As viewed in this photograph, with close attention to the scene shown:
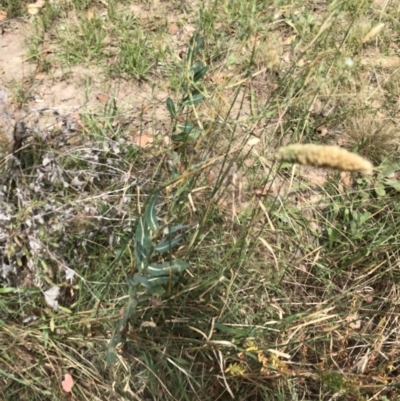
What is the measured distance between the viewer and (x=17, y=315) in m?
1.85

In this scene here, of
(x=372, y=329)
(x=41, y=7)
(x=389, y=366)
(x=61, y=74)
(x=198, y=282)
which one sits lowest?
(x=372, y=329)

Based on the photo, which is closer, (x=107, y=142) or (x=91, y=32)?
(x=107, y=142)

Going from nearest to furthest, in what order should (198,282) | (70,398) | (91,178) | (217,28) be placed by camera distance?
(198,282), (70,398), (91,178), (217,28)

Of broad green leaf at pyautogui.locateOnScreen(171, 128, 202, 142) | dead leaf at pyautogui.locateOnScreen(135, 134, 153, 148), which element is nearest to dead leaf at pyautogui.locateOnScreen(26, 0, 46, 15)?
dead leaf at pyautogui.locateOnScreen(135, 134, 153, 148)

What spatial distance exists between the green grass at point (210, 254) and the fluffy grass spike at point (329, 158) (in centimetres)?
48

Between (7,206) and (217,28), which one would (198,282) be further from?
(217,28)

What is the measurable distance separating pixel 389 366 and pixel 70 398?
113 cm

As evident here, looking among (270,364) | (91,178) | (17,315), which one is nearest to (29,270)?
(17,315)

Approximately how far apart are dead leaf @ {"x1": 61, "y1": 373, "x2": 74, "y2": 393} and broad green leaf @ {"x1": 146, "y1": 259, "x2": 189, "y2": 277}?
0.62 metres

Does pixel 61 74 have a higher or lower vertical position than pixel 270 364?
higher

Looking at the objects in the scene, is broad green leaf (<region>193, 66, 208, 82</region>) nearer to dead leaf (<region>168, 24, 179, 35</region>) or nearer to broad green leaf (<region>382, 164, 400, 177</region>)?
broad green leaf (<region>382, 164, 400, 177</region>)

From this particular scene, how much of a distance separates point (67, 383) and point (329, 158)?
1377mm

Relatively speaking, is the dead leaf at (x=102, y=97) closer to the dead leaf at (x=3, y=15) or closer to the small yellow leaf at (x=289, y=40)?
the dead leaf at (x=3, y=15)

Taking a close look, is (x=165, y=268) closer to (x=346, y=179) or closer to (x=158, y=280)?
(x=158, y=280)
